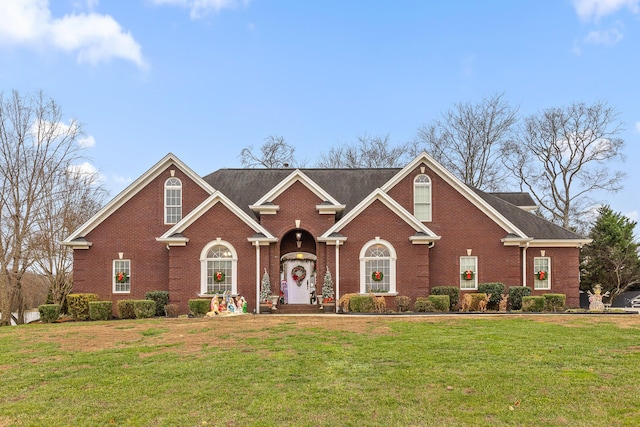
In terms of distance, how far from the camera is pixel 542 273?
24.7 m

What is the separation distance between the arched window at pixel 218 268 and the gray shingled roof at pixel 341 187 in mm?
3194

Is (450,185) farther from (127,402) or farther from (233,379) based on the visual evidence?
(127,402)

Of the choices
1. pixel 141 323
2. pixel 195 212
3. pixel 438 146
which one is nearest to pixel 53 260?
pixel 195 212

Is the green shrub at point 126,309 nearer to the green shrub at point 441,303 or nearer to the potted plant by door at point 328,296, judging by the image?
the potted plant by door at point 328,296

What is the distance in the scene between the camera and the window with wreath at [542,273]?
978 inches

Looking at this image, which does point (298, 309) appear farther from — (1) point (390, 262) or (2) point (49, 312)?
(2) point (49, 312)

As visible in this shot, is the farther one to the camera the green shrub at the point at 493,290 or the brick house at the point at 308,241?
the green shrub at the point at 493,290

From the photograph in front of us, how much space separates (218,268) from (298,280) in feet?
13.2

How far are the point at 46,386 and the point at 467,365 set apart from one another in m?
7.78

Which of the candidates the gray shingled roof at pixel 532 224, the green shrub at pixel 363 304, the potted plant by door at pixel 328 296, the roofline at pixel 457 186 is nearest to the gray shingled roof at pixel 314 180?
the roofline at pixel 457 186

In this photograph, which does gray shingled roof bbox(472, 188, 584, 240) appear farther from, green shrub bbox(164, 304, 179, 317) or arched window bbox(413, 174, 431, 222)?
green shrub bbox(164, 304, 179, 317)

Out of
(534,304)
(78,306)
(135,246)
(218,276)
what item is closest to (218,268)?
(218,276)

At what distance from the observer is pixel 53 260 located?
1082 inches

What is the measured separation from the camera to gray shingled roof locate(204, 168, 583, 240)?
25.8 metres
